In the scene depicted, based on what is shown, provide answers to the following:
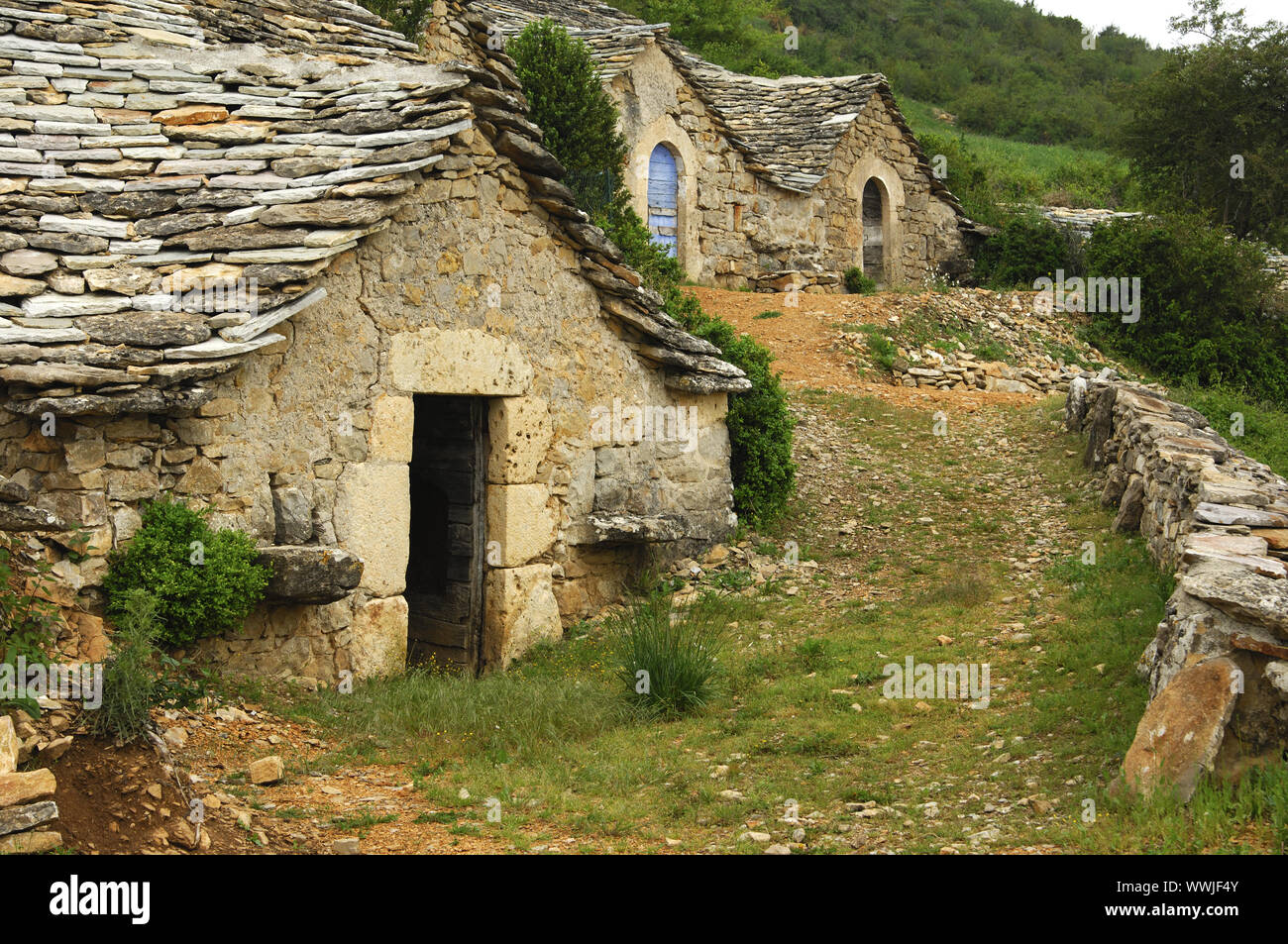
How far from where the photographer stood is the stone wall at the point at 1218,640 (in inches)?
183

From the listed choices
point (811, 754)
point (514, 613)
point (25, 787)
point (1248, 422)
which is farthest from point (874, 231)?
point (25, 787)

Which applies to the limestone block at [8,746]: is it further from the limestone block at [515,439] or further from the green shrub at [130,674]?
the limestone block at [515,439]

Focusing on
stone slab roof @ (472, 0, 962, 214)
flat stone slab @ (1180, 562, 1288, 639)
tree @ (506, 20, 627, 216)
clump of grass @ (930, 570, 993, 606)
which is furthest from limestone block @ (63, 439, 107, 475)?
stone slab roof @ (472, 0, 962, 214)

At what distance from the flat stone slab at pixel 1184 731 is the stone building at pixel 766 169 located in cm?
1304

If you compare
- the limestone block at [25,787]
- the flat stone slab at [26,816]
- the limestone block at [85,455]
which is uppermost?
the limestone block at [85,455]

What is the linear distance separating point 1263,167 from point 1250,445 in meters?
10.8

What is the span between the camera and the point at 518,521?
837 centimetres

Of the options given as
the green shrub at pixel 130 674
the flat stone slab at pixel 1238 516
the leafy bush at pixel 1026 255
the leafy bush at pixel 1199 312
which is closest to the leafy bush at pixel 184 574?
the green shrub at pixel 130 674

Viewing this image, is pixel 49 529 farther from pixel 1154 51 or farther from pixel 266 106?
pixel 1154 51

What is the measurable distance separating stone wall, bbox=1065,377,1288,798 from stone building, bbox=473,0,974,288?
36.7 ft

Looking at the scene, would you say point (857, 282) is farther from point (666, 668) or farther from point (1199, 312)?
point (666, 668)

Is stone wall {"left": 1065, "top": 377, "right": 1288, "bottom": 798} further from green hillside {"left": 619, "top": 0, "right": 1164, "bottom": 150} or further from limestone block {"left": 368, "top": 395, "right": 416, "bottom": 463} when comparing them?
green hillside {"left": 619, "top": 0, "right": 1164, "bottom": 150}

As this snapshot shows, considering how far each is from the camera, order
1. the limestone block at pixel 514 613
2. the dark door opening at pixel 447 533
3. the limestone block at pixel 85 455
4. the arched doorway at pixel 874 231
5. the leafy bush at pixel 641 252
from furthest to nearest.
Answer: the arched doorway at pixel 874 231 → the leafy bush at pixel 641 252 → the dark door opening at pixel 447 533 → the limestone block at pixel 514 613 → the limestone block at pixel 85 455

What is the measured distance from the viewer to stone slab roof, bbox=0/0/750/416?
6.21 m
